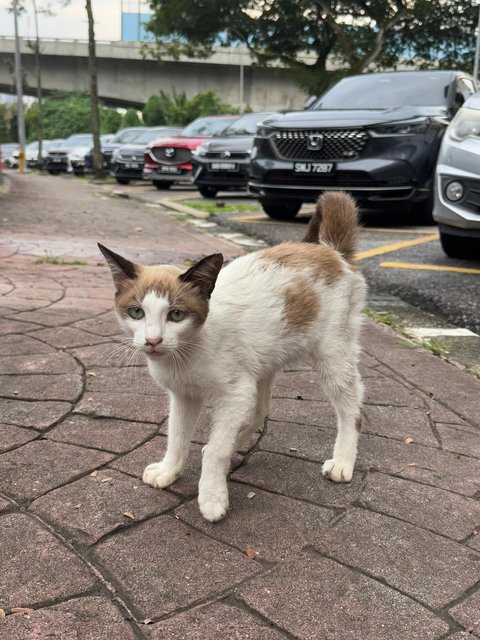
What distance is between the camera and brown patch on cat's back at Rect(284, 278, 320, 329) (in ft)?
8.18

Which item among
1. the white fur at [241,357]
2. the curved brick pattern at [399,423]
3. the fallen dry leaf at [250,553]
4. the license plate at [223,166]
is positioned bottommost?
the curved brick pattern at [399,423]

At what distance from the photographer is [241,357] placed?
234 centimetres

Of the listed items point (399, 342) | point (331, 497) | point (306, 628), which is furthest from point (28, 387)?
point (399, 342)

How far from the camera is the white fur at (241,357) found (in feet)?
7.29

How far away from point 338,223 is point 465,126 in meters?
3.58

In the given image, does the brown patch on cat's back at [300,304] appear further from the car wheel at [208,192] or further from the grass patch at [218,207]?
the car wheel at [208,192]

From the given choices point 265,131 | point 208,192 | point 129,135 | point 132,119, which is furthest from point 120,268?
point 132,119

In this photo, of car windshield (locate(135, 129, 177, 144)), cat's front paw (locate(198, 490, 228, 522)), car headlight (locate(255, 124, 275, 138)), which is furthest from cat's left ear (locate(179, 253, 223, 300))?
car windshield (locate(135, 129, 177, 144))

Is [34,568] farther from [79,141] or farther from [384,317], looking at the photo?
[79,141]

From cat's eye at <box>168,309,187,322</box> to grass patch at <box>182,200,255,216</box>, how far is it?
29.5 feet

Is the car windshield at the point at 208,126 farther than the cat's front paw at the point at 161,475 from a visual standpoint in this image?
Yes

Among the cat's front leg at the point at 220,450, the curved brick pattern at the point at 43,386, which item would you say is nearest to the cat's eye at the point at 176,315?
the cat's front leg at the point at 220,450

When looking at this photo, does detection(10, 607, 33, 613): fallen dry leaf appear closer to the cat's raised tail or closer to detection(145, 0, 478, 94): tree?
the cat's raised tail

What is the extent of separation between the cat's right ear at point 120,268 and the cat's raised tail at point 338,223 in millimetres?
1012
